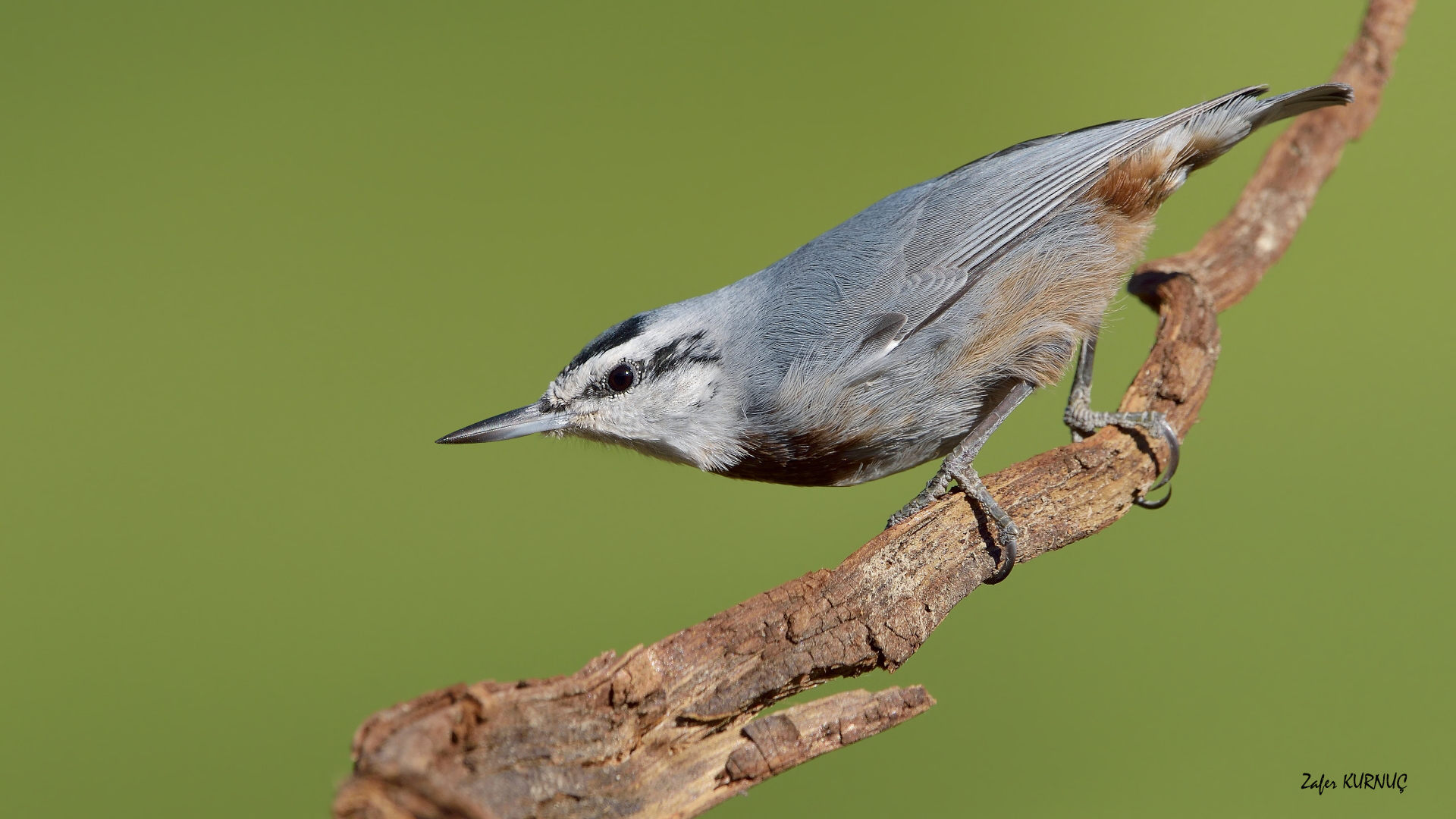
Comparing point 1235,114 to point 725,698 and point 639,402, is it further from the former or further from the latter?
point 725,698

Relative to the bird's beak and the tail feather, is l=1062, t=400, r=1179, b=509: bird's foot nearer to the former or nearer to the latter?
the tail feather

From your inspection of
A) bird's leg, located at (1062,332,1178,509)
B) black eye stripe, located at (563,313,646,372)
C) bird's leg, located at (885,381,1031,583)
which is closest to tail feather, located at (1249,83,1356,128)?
bird's leg, located at (1062,332,1178,509)

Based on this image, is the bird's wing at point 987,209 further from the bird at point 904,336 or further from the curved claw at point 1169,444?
the curved claw at point 1169,444

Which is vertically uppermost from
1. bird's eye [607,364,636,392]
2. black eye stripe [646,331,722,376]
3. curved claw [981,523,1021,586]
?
black eye stripe [646,331,722,376]

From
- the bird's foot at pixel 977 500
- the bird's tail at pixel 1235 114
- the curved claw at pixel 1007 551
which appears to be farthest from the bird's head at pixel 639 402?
the bird's tail at pixel 1235 114

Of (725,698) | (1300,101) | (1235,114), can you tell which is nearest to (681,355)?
(725,698)

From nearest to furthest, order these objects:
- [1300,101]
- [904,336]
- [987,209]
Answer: [904,336]
[987,209]
[1300,101]

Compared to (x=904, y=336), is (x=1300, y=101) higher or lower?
higher

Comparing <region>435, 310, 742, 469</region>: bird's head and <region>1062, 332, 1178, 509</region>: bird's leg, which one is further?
<region>1062, 332, 1178, 509</region>: bird's leg
